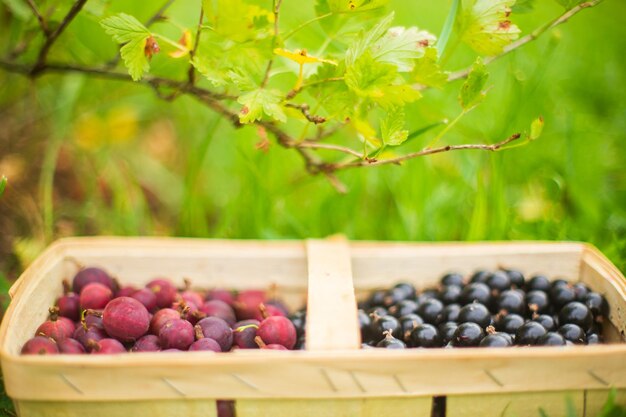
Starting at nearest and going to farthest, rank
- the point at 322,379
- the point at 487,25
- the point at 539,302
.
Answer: the point at 322,379
the point at 487,25
the point at 539,302

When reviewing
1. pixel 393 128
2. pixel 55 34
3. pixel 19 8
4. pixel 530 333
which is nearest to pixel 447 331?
pixel 530 333

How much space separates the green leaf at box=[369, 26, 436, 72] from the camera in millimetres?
1018

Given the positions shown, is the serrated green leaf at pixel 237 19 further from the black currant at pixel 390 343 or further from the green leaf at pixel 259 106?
the black currant at pixel 390 343

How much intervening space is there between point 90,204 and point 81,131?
1.33 ft

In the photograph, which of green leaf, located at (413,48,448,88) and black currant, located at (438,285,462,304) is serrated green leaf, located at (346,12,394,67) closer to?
green leaf, located at (413,48,448,88)

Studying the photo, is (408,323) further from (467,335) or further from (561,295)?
(561,295)

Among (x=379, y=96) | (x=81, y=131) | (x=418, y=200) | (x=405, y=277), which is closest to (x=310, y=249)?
(x=405, y=277)

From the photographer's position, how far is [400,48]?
40.5 inches

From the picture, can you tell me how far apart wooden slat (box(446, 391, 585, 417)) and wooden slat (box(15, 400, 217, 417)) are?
383 millimetres

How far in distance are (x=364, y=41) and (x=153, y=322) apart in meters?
0.62

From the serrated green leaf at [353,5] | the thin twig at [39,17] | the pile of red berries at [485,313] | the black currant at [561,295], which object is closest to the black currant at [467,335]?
the pile of red berries at [485,313]

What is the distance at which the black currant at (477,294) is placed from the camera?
1.21m

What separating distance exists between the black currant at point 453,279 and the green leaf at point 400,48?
475 millimetres

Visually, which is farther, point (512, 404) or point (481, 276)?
point (481, 276)
